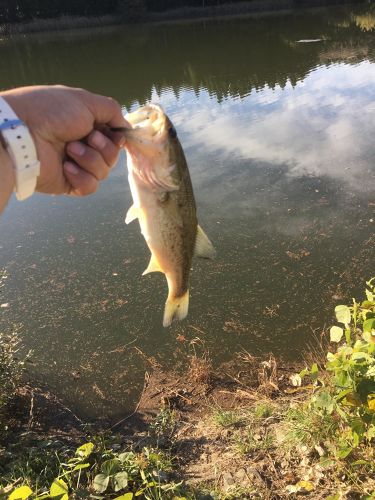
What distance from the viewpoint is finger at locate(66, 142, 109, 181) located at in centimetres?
191

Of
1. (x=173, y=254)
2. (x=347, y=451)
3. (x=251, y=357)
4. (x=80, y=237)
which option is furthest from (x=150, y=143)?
(x=80, y=237)

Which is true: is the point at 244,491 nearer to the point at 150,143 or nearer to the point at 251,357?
the point at 251,357

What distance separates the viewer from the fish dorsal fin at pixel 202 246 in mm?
2436

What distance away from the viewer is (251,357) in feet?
16.4

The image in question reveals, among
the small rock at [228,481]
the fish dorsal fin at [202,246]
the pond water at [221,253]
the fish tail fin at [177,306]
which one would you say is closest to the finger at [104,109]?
the fish dorsal fin at [202,246]

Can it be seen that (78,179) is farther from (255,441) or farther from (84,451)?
(255,441)

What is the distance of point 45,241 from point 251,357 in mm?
4167

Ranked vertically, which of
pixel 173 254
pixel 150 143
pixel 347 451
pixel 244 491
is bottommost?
pixel 244 491

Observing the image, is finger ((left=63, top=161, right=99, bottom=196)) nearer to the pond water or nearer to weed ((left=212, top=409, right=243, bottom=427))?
weed ((left=212, top=409, right=243, bottom=427))

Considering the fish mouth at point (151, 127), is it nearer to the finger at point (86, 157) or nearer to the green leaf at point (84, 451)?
the finger at point (86, 157)

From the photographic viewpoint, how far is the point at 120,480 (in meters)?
2.93

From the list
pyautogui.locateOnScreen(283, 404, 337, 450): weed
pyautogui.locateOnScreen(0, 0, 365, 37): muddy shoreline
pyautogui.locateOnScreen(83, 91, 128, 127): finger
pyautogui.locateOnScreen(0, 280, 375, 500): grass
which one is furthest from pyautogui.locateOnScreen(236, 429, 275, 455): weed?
pyautogui.locateOnScreen(0, 0, 365, 37): muddy shoreline

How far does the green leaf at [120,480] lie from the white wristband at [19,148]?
2091mm

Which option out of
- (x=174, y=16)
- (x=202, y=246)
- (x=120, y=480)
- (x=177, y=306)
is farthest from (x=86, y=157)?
(x=174, y=16)
